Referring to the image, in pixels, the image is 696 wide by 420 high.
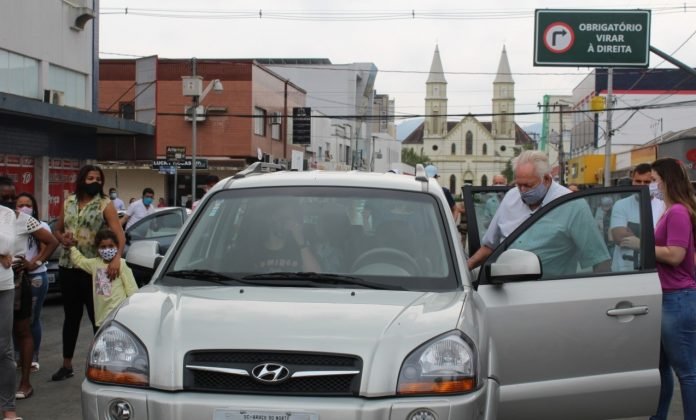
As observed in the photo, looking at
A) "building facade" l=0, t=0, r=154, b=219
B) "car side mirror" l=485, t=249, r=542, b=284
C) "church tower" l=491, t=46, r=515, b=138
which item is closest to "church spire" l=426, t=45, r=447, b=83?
"church tower" l=491, t=46, r=515, b=138

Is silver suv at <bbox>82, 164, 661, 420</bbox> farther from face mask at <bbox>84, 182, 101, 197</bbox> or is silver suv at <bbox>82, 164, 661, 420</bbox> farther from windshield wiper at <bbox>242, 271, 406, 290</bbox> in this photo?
face mask at <bbox>84, 182, 101, 197</bbox>

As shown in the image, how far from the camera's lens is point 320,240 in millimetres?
4617

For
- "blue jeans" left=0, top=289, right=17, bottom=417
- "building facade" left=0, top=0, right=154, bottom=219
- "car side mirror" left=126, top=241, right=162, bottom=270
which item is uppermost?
"building facade" left=0, top=0, right=154, bottom=219

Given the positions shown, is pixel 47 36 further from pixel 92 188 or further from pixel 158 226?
pixel 92 188

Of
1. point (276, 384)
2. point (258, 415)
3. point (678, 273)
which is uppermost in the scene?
point (678, 273)

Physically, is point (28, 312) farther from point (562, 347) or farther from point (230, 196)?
point (562, 347)

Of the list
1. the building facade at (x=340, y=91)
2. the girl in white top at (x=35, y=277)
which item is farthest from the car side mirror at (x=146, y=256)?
the building facade at (x=340, y=91)

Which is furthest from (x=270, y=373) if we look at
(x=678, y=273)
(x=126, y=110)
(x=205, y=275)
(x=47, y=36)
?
(x=126, y=110)

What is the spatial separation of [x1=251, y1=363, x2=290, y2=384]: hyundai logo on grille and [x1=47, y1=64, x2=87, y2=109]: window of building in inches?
839

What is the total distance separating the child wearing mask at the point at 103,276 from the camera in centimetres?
709

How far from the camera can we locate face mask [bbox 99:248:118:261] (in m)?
7.12

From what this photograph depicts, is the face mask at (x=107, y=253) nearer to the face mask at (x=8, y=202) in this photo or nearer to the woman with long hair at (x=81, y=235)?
the woman with long hair at (x=81, y=235)

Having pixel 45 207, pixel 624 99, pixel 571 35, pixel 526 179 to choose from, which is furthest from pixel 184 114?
pixel 526 179

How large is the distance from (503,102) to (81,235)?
173m
